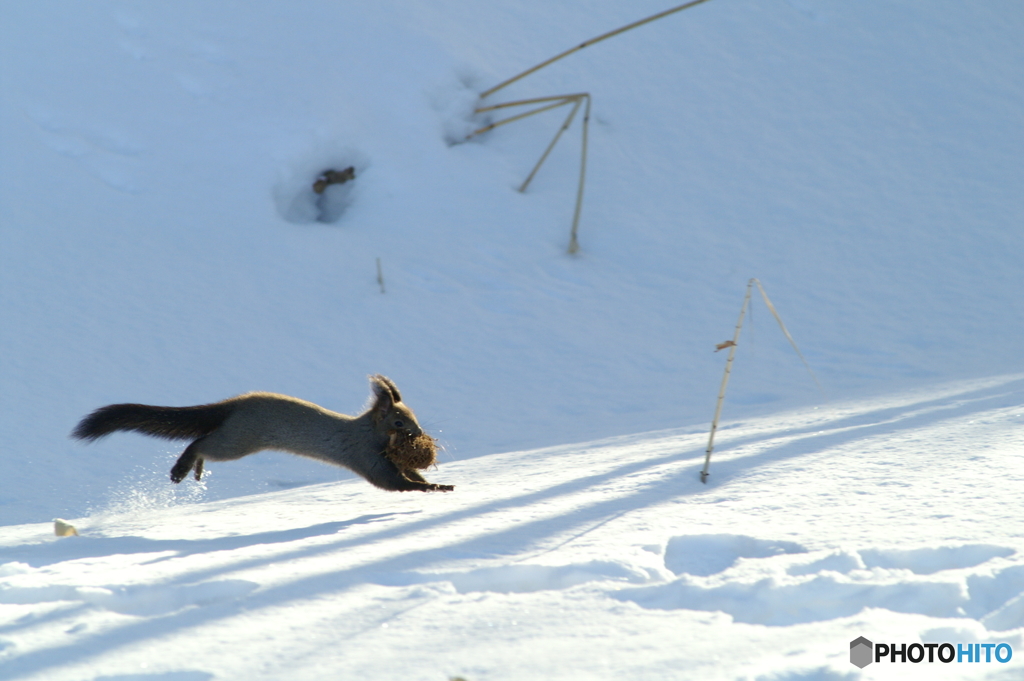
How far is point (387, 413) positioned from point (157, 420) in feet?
4.49

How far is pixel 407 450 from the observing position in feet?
16.0

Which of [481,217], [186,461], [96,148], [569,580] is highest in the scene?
[96,148]

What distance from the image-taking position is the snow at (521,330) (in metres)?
2.71

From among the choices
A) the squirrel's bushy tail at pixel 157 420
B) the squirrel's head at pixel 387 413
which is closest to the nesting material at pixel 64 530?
the squirrel's bushy tail at pixel 157 420

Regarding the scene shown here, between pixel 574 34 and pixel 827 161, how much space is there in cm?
450

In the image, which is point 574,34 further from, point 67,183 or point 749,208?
point 67,183

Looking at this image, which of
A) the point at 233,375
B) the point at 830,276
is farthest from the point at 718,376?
the point at 233,375

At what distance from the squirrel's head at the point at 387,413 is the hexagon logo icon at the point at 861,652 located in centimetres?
304

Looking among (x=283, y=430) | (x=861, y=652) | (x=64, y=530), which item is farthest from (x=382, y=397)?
(x=861, y=652)

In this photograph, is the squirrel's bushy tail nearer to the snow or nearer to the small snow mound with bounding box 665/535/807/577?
the snow

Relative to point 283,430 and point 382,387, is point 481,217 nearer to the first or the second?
point 382,387

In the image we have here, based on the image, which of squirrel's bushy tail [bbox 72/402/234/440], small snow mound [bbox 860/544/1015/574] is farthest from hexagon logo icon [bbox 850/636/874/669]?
squirrel's bushy tail [bbox 72/402/234/440]

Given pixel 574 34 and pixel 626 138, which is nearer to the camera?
pixel 626 138

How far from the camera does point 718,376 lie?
8.78 m
